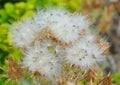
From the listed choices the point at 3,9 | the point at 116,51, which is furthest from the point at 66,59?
the point at 116,51

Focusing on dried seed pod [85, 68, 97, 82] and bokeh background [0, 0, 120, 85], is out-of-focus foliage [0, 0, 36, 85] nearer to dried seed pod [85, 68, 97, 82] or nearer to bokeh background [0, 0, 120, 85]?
bokeh background [0, 0, 120, 85]

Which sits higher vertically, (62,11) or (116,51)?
(62,11)

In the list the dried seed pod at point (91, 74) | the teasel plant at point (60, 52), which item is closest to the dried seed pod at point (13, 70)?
the teasel plant at point (60, 52)

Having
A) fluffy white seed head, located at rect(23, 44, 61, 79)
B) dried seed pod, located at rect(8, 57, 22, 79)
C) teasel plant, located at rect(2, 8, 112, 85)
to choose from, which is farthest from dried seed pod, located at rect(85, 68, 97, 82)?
dried seed pod, located at rect(8, 57, 22, 79)

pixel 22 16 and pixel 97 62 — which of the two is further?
pixel 22 16

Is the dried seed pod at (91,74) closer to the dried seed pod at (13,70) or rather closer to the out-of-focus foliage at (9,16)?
the dried seed pod at (13,70)

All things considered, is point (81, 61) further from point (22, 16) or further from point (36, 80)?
point (22, 16)
